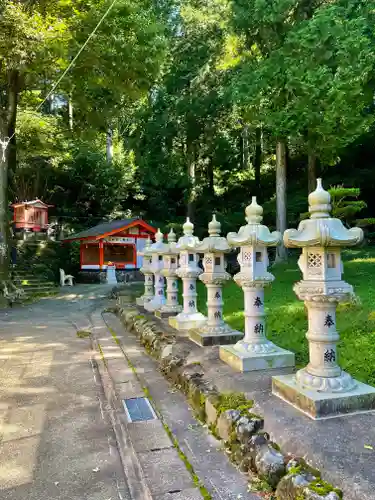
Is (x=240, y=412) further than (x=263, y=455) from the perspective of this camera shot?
Yes

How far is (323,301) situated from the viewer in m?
3.08

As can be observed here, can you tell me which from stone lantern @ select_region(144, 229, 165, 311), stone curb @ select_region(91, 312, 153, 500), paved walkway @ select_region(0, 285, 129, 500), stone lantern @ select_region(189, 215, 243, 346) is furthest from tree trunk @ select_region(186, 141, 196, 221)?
stone curb @ select_region(91, 312, 153, 500)

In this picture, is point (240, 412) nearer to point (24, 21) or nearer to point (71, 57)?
point (24, 21)

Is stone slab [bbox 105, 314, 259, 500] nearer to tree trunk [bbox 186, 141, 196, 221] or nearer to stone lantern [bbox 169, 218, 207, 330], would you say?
stone lantern [bbox 169, 218, 207, 330]

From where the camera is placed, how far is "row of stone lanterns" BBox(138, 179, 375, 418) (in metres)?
3.04

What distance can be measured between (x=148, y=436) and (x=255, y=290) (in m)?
1.78

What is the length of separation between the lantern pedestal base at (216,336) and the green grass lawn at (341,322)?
1.80ft

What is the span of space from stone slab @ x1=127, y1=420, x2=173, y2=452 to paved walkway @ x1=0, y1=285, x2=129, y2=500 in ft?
0.63

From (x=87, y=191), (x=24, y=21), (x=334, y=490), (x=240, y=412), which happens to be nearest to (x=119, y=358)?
(x=240, y=412)

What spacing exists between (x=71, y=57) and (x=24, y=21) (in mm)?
2050

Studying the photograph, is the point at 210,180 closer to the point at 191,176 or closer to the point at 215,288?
the point at 191,176

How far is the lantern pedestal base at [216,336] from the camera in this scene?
5.24 m

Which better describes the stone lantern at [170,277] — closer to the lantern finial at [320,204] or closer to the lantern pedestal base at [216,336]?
the lantern pedestal base at [216,336]

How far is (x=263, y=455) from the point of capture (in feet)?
8.38
